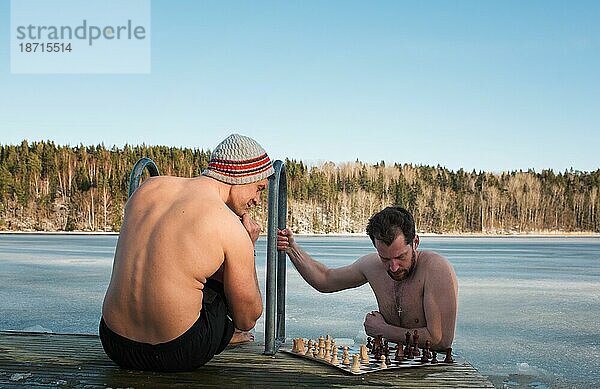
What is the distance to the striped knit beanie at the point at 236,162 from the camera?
321cm

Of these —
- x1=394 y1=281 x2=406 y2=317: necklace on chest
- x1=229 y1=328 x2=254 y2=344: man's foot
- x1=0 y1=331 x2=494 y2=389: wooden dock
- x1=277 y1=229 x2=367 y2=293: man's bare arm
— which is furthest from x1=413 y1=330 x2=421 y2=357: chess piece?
x1=229 y1=328 x2=254 y2=344: man's foot

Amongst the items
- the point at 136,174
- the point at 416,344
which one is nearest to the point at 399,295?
the point at 416,344

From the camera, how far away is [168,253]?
9.64 feet

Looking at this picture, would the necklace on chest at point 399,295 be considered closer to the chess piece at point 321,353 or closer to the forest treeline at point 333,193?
the chess piece at point 321,353

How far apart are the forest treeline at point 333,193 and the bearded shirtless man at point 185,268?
40.6m

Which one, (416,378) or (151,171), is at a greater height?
(151,171)

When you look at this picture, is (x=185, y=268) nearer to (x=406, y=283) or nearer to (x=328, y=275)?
(x=406, y=283)

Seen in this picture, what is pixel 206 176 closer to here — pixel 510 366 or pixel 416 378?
pixel 416 378

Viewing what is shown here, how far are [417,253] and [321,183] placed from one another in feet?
153

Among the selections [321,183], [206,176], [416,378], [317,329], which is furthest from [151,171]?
[321,183]

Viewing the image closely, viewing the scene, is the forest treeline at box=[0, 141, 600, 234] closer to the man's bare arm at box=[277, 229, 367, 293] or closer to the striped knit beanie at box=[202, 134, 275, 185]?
the man's bare arm at box=[277, 229, 367, 293]

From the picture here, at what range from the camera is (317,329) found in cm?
680

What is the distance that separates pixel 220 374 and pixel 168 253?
0.73 metres

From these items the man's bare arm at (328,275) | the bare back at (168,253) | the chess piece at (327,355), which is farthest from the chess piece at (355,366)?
the man's bare arm at (328,275)
